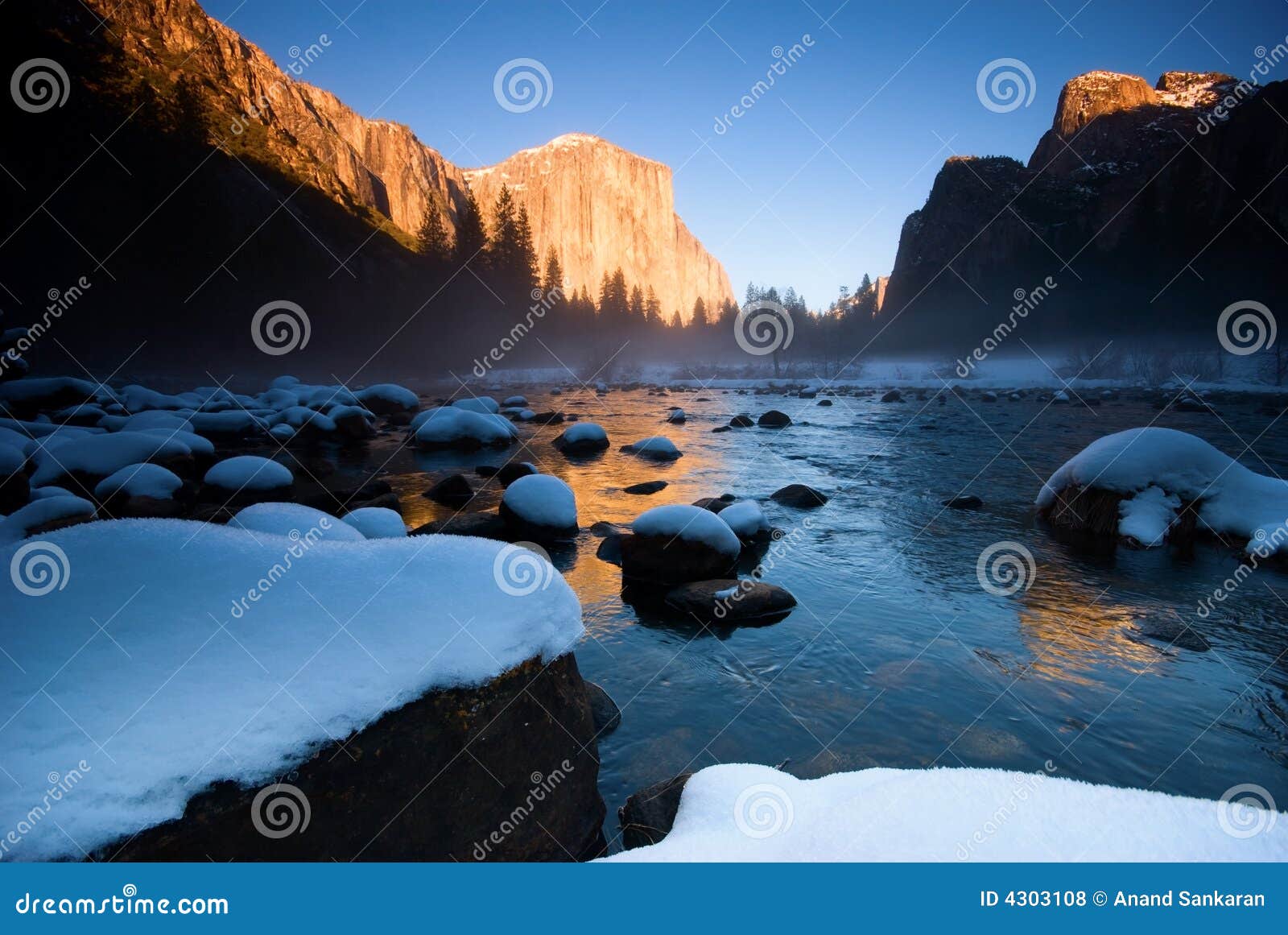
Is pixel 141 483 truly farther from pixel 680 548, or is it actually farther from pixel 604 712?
pixel 604 712

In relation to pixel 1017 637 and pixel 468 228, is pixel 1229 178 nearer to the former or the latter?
pixel 468 228

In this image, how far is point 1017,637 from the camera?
5953mm

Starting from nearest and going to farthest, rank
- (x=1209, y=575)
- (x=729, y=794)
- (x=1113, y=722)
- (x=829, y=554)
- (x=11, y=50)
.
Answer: (x=729, y=794)
(x=1113, y=722)
(x=1209, y=575)
(x=829, y=554)
(x=11, y=50)

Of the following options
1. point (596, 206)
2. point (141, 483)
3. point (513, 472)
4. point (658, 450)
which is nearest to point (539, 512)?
point (513, 472)

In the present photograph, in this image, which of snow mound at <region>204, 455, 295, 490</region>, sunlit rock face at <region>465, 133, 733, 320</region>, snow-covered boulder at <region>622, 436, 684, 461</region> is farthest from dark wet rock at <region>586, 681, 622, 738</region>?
sunlit rock face at <region>465, 133, 733, 320</region>

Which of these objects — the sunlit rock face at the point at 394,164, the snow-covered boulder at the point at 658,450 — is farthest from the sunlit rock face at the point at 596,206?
the snow-covered boulder at the point at 658,450

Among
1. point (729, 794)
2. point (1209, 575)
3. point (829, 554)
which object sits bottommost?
point (729, 794)

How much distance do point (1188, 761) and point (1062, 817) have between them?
10.2 ft

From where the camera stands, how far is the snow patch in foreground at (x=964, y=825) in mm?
2010

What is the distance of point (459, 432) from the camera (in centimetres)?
1828

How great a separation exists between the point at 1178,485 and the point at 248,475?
16.4m

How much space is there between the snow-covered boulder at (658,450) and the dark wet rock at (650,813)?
518 inches

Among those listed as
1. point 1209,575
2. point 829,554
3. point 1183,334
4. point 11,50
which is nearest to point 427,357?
point 11,50

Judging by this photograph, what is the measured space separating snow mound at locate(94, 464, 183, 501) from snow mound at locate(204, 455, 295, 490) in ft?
2.38
